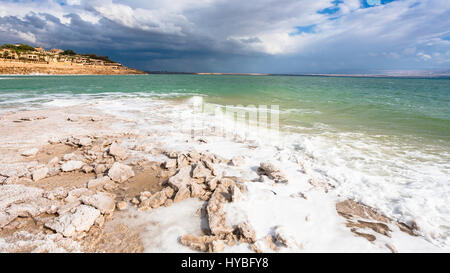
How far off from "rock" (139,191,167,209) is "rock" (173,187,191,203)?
0.72 ft

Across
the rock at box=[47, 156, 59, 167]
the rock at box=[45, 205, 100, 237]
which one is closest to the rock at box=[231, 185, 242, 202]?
the rock at box=[45, 205, 100, 237]

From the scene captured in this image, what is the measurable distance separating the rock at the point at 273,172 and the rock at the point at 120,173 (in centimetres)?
304

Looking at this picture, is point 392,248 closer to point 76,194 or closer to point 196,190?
point 196,190

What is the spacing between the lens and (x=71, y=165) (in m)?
4.40

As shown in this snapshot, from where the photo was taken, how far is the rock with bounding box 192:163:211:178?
399 cm

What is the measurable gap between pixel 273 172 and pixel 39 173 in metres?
5.10

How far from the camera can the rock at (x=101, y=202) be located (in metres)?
3.07

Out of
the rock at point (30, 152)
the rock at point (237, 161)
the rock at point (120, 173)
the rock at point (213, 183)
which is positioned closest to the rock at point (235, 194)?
the rock at point (213, 183)

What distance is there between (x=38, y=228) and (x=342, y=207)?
16.4 feet

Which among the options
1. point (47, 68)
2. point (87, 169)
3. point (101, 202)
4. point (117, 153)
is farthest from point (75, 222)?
point (47, 68)

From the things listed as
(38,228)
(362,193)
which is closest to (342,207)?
(362,193)
